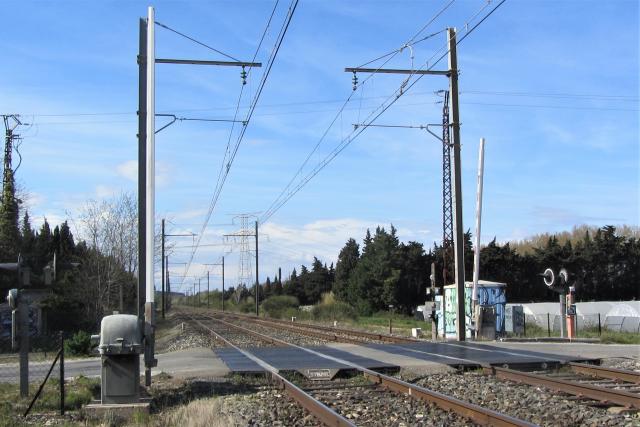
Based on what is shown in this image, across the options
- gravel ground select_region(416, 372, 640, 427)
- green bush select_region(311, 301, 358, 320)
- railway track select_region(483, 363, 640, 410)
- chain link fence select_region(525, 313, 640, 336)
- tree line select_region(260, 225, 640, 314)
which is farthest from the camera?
tree line select_region(260, 225, 640, 314)

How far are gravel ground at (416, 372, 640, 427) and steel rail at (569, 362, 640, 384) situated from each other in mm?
2069

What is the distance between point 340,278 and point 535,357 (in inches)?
3499

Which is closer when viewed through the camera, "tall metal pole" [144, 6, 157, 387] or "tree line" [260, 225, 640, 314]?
"tall metal pole" [144, 6, 157, 387]

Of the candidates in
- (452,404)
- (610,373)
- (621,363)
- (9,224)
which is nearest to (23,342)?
(452,404)

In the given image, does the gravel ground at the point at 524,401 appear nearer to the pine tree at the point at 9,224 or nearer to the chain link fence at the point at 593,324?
the chain link fence at the point at 593,324

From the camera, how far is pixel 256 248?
75.1 metres

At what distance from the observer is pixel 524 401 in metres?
10.9

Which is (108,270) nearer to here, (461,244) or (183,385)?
(461,244)

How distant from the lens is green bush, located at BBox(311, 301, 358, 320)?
5833 cm

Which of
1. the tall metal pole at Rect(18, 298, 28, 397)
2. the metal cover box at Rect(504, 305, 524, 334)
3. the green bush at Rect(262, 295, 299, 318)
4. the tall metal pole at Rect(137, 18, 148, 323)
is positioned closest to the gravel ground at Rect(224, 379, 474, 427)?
the tall metal pole at Rect(137, 18, 148, 323)

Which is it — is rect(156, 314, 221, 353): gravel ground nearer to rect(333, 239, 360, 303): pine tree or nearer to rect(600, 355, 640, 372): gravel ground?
rect(600, 355, 640, 372): gravel ground

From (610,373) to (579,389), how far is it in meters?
2.28

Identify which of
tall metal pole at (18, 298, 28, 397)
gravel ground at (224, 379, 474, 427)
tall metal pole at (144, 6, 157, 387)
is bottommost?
gravel ground at (224, 379, 474, 427)

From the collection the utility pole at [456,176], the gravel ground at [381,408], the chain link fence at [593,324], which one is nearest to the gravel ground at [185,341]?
the utility pole at [456,176]
